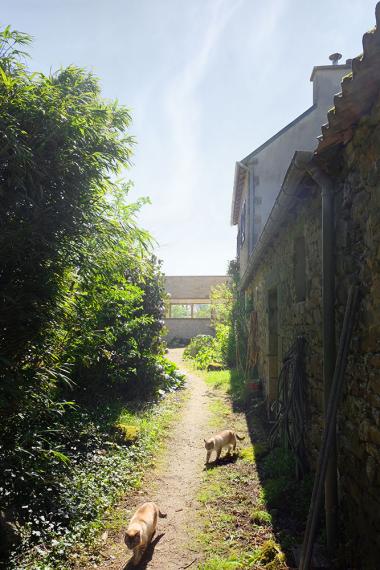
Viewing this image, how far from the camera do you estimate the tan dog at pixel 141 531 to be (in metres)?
3.31

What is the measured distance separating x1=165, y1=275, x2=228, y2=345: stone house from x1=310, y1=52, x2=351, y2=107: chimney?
13119 mm

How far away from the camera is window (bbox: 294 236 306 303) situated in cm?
500

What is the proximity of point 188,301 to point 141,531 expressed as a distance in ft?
89.0

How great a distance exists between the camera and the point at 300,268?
16.8 feet

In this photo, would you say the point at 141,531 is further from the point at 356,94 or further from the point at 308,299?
→ the point at 356,94

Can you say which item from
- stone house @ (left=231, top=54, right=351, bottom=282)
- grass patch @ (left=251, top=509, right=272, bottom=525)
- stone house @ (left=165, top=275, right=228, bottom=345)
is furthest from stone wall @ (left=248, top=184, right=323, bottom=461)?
stone house @ (left=165, top=275, right=228, bottom=345)

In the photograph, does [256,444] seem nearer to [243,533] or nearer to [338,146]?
[243,533]

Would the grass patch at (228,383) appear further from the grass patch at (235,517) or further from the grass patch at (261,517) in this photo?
the grass patch at (261,517)

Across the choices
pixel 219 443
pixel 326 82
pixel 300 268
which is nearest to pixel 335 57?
pixel 326 82

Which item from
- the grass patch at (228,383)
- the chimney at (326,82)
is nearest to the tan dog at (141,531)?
the grass patch at (228,383)

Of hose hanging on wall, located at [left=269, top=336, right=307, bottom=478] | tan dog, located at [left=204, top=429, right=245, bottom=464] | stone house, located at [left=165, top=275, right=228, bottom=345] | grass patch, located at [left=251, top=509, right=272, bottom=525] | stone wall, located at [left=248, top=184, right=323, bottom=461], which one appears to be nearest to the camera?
grass patch, located at [left=251, top=509, right=272, bottom=525]

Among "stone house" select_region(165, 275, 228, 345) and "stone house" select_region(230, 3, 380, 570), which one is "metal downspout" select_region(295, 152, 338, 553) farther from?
"stone house" select_region(165, 275, 228, 345)

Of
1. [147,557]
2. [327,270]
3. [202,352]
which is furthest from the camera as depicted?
[202,352]

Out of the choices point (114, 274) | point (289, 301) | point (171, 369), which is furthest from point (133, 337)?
point (289, 301)
